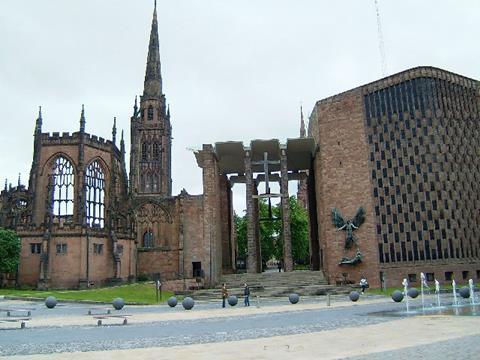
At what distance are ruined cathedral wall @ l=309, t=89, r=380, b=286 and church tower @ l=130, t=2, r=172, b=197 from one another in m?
48.3

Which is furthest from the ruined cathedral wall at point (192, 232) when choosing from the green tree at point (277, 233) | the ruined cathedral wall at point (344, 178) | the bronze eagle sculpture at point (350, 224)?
the bronze eagle sculpture at point (350, 224)

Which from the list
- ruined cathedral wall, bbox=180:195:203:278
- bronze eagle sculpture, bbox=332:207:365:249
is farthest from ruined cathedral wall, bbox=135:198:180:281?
bronze eagle sculpture, bbox=332:207:365:249

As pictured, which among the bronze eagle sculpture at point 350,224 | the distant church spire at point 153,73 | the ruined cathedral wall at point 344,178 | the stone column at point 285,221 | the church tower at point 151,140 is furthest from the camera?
the distant church spire at point 153,73

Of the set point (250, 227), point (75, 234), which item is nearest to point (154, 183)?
point (75, 234)

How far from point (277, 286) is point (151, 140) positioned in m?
58.6

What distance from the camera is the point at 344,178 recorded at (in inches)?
1918

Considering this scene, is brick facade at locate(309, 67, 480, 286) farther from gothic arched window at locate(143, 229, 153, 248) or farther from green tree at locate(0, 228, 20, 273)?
green tree at locate(0, 228, 20, 273)

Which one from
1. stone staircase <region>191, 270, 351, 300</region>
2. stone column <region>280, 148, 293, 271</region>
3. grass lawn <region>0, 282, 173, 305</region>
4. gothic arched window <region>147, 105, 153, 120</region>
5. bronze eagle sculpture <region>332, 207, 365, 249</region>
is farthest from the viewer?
gothic arched window <region>147, 105, 153, 120</region>

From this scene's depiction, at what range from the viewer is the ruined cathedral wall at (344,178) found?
46719 millimetres

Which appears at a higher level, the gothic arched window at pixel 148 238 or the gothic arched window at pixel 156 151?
the gothic arched window at pixel 156 151

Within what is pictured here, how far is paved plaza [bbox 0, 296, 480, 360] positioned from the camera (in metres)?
11.3

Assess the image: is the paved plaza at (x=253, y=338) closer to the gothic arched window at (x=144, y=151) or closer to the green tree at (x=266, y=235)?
the green tree at (x=266, y=235)

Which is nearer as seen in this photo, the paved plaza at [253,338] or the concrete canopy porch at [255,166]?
the paved plaza at [253,338]

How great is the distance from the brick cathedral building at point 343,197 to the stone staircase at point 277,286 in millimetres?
2008
